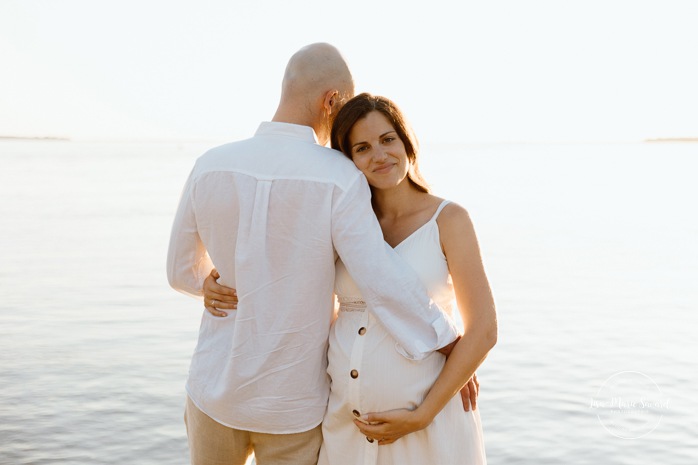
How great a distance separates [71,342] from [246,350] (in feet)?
17.6

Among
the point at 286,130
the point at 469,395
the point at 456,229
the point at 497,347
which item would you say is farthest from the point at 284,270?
the point at 497,347

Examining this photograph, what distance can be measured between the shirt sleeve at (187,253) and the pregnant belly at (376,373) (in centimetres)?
50

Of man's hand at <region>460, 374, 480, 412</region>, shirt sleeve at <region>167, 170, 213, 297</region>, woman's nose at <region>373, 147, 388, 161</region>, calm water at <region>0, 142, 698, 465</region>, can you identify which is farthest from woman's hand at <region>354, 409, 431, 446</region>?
calm water at <region>0, 142, 698, 465</region>

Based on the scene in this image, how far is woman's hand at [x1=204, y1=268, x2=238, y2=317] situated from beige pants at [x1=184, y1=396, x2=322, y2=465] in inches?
12.9

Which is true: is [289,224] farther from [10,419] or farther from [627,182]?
[627,182]

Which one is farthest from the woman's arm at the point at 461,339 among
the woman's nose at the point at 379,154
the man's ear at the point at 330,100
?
the man's ear at the point at 330,100

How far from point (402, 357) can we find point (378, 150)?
2.11 ft

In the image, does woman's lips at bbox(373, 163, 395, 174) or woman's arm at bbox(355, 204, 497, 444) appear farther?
woman's lips at bbox(373, 163, 395, 174)

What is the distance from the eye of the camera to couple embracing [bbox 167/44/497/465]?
2350 mm

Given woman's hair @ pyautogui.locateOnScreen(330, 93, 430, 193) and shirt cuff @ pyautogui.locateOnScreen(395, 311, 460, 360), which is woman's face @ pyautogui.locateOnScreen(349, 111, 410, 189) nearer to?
woman's hair @ pyautogui.locateOnScreen(330, 93, 430, 193)

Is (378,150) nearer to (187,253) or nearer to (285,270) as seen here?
(285,270)

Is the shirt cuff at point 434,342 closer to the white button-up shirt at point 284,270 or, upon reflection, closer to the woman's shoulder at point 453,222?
Answer: the white button-up shirt at point 284,270

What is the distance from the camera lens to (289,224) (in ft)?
7.68

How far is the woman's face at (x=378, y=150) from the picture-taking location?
2564mm
